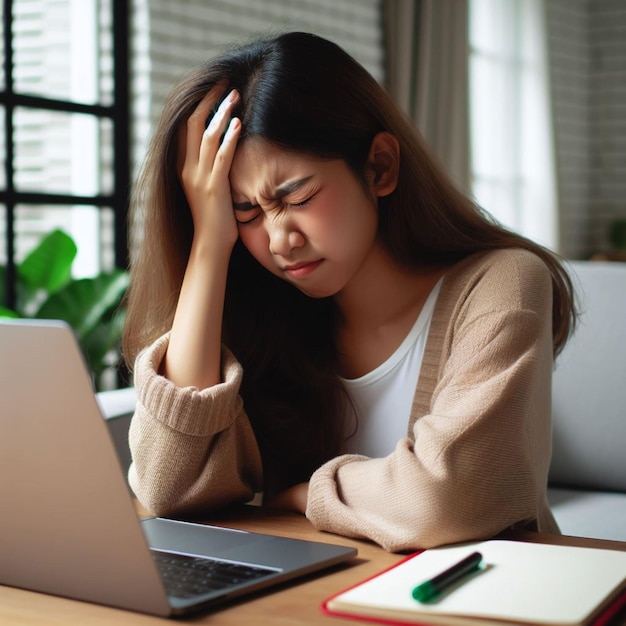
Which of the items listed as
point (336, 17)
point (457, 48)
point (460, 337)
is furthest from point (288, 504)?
point (457, 48)

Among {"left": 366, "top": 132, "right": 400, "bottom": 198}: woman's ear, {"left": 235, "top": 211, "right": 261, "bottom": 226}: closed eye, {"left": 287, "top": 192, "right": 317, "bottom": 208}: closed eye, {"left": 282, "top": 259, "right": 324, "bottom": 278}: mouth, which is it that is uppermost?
{"left": 366, "top": 132, "right": 400, "bottom": 198}: woman's ear

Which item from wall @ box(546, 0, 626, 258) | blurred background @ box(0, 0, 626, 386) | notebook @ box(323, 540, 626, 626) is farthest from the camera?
wall @ box(546, 0, 626, 258)

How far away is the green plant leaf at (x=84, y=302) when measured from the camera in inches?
123

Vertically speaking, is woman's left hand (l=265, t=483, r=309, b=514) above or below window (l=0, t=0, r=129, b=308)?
below

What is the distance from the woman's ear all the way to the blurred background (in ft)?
0.79

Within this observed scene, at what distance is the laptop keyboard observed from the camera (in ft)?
2.68

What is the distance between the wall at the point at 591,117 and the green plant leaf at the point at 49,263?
4128 mm

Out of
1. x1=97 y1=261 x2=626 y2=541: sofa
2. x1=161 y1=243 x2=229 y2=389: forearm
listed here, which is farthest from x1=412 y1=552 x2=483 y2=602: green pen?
Result: x1=97 y1=261 x2=626 y2=541: sofa

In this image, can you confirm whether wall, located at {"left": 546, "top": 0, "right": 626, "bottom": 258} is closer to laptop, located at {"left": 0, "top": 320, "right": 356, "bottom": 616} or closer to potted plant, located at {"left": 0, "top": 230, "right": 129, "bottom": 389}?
potted plant, located at {"left": 0, "top": 230, "right": 129, "bottom": 389}

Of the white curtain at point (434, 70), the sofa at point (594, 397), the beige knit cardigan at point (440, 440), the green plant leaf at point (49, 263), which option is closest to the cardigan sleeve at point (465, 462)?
the beige knit cardigan at point (440, 440)

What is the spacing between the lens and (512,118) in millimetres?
5930

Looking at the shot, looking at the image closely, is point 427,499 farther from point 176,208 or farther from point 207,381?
point 176,208

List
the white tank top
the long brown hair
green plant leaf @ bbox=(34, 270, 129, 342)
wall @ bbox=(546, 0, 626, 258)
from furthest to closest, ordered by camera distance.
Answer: wall @ bbox=(546, 0, 626, 258) < green plant leaf @ bbox=(34, 270, 129, 342) < the white tank top < the long brown hair

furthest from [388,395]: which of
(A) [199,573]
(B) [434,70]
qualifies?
(B) [434,70]
